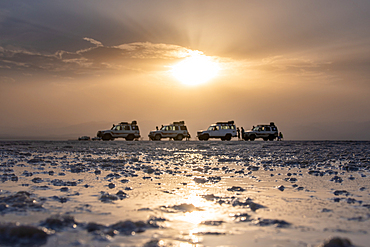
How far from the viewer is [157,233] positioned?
2.95 meters

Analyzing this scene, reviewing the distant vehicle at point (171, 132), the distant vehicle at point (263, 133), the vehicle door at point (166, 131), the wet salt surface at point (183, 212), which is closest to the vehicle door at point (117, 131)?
the distant vehicle at point (171, 132)

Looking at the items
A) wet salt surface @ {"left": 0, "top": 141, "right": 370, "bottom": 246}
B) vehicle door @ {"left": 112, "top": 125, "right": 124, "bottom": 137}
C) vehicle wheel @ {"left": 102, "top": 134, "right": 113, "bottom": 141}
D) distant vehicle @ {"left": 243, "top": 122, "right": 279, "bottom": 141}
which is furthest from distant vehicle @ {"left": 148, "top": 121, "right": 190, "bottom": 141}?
wet salt surface @ {"left": 0, "top": 141, "right": 370, "bottom": 246}

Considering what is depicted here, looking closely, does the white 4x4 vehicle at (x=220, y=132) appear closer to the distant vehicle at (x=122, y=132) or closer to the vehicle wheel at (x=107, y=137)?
the distant vehicle at (x=122, y=132)

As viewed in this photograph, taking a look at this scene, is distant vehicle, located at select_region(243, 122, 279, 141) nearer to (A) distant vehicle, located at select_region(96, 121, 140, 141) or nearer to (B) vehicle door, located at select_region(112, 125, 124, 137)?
(A) distant vehicle, located at select_region(96, 121, 140, 141)

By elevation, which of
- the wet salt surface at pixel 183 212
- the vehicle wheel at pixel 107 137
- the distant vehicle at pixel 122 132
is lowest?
the wet salt surface at pixel 183 212

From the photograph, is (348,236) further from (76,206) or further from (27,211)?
(27,211)

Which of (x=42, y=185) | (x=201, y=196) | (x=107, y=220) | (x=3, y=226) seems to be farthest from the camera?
(x=42, y=185)

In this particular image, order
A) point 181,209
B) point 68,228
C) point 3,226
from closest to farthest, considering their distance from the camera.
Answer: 1. point 3,226
2. point 68,228
3. point 181,209

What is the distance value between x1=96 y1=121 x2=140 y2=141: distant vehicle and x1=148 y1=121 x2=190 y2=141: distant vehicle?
206 cm

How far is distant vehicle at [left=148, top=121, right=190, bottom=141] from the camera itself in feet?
135

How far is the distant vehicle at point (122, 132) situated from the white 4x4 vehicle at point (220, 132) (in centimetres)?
835

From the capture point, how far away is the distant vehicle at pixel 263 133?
141ft

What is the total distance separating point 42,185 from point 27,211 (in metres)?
2.15

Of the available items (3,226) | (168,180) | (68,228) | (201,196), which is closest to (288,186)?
(201,196)
